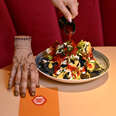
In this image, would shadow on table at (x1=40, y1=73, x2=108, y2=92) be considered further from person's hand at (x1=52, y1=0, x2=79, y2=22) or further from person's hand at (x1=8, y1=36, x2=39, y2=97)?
person's hand at (x1=52, y1=0, x2=79, y2=22)

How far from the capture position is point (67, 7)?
88 cm

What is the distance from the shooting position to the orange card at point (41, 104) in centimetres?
66

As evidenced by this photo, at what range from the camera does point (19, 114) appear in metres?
0.65

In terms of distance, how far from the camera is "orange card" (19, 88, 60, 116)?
660 mm

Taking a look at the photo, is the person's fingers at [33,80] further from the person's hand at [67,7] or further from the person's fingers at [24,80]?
the person's hand at [67,7]

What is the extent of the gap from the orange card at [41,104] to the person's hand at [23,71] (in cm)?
2

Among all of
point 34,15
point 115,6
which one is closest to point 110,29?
point 115,6

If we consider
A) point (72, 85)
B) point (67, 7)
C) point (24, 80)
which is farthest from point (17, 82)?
point (67, 7)

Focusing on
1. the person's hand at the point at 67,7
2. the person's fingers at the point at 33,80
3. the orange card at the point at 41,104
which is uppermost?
the person's hand at the point at 67,7

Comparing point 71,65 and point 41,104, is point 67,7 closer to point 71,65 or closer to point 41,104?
point 71,65

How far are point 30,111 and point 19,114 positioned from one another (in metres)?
0.03

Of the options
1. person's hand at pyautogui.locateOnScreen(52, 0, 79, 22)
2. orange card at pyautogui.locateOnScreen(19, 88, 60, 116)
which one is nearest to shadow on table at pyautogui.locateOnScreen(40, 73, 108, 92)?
orange card at pyautogui.locateOnScreen(19, 88, 60, 116)

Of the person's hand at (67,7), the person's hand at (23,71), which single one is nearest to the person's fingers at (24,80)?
the person's hand at (23,71)

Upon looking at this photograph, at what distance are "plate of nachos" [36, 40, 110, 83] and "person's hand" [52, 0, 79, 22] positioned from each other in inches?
4.4
